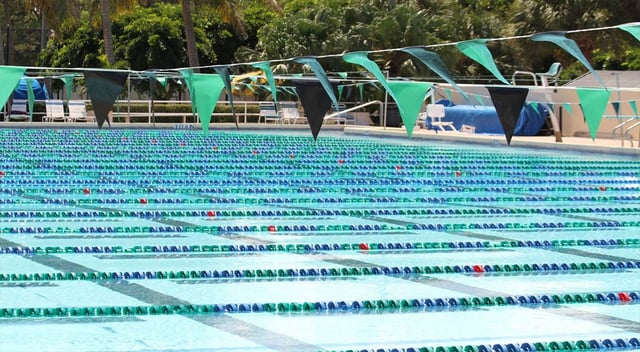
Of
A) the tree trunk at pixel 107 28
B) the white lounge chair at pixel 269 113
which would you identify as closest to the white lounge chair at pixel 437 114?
the white lounge chair at pixel 269 113

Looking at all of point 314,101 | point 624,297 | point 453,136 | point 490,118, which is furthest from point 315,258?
point 490,118

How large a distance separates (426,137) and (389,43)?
8514 mm

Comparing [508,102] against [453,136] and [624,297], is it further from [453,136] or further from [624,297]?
[453,136]

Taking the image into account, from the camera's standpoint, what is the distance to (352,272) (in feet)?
21.9

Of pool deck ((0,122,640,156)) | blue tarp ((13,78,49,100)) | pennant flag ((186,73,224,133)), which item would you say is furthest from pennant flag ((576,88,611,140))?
blue tarp ((13,78,49,100))

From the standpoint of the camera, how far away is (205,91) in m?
12.5

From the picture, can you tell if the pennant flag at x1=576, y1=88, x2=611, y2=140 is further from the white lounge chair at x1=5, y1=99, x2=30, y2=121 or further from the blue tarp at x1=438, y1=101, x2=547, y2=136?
the white lounge chair at x1=5, y1=99, x2=30, y2=121

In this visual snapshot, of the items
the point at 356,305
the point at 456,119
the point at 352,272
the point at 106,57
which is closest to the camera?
the point at 356,305

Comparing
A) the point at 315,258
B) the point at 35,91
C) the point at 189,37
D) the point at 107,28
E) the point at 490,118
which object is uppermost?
the point at 107,28

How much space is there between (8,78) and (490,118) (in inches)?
615

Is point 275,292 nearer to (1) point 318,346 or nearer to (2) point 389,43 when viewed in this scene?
(1) point 318,346

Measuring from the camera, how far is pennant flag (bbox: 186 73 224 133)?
40.7ft

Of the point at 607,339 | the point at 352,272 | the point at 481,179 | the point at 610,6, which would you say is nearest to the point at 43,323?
the point at 352,272

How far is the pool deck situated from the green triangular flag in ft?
24.9
